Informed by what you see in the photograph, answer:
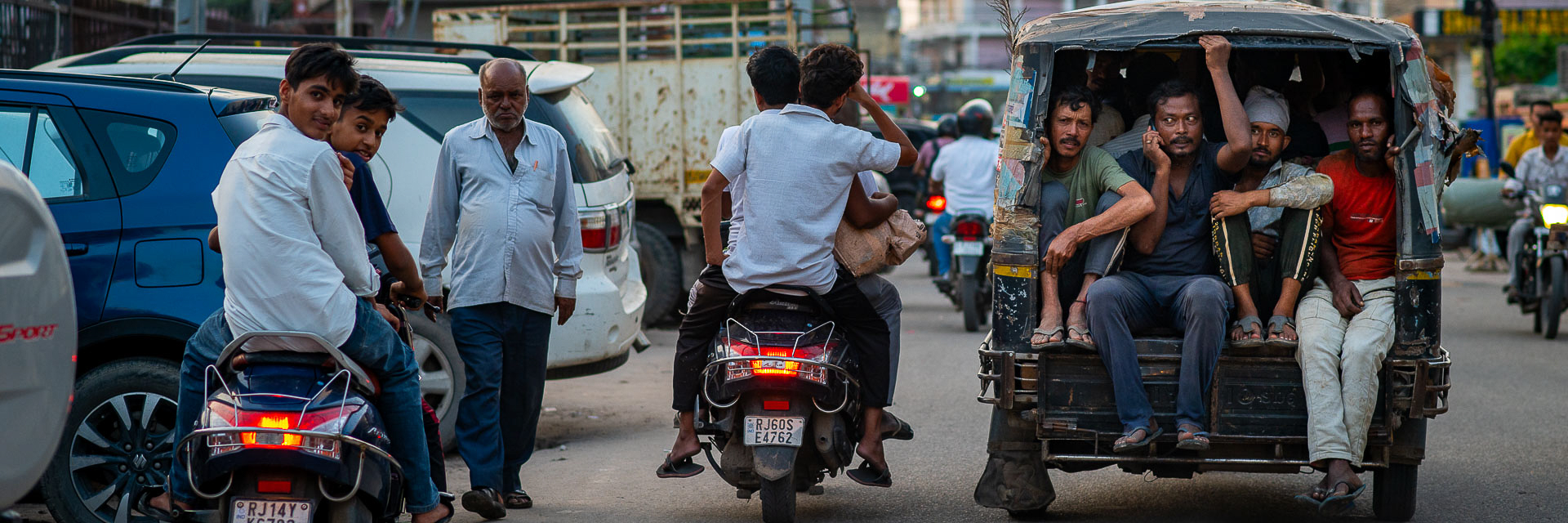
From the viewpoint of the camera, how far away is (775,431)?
5098mm

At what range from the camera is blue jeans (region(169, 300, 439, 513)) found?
4.22 meters

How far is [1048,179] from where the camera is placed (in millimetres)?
5648

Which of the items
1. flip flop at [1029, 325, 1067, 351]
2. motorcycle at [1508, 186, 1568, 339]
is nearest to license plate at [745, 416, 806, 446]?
flip flop at [1029, 325, 1067, 351]

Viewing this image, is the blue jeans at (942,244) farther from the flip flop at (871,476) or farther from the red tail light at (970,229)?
the flip flop at (871,476)

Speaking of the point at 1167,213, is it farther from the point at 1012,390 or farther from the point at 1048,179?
the point at 1012,390

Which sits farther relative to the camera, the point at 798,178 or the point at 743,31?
the point at 743,31

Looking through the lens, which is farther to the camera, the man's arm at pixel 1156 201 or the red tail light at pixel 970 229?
the red tail light at pixel 970 229

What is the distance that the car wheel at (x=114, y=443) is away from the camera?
504 centimetres

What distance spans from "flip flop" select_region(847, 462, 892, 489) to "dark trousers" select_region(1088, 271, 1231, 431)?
2.83ft

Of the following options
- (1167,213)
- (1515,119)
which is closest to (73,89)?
(1167,213)

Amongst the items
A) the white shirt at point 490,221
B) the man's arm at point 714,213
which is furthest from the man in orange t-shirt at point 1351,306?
the white shirt at point 490,221

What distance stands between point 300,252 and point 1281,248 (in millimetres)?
3470

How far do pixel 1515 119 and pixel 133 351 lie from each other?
75.1 ft

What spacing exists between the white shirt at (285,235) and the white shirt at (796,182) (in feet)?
5.21
